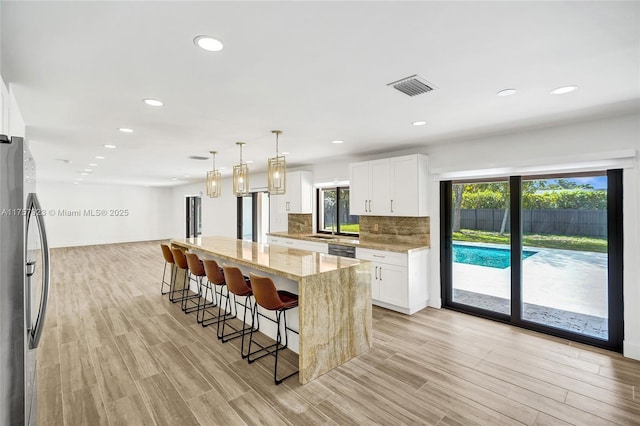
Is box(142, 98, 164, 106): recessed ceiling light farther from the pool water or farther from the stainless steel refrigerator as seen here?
the pool water

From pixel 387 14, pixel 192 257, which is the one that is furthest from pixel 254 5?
pixel 192 257

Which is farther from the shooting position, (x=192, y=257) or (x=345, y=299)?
(x=192, y=257)

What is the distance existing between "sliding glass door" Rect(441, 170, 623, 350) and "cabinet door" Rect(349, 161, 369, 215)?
1.21 meters

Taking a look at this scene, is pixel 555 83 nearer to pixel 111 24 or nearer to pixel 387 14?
pixel 387 14

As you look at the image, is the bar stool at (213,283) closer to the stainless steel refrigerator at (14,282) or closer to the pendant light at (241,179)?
the pendant light at (241,179)

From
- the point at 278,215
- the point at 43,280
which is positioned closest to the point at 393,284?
the point at 278,215

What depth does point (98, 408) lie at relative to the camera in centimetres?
231

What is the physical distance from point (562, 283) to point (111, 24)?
5.03 m

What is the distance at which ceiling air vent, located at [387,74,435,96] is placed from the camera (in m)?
2.22

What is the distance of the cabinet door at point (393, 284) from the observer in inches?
168

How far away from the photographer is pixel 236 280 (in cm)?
314

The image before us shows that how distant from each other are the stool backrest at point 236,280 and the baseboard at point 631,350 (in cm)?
398

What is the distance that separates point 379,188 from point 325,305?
8.40 feet

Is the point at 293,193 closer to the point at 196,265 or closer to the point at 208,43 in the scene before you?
the point at 196,265
